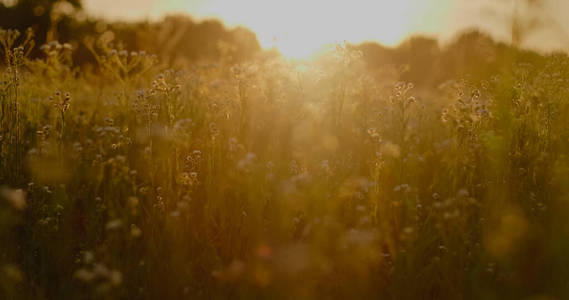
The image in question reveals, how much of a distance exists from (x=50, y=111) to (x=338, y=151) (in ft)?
10.3

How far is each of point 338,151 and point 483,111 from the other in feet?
4.12

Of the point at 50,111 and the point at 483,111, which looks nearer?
the point at 483,111

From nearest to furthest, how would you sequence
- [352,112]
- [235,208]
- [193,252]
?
[193,252], [235,208], [352,112]

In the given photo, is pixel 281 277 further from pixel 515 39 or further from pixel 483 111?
pixel 515 39

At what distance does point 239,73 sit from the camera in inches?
147

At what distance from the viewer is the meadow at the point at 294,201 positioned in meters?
2.36

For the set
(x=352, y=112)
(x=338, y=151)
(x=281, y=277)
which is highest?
(x=352, y=112)

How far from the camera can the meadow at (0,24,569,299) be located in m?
2.36

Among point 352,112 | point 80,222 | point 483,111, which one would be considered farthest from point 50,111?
point 483,111

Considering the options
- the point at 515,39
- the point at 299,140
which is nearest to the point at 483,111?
the point at 515,39

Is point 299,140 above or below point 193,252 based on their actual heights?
above

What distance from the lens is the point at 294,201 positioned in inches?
98.3

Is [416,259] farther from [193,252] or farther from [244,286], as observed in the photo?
[193,252]

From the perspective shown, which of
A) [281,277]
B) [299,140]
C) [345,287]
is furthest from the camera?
[299,140]
